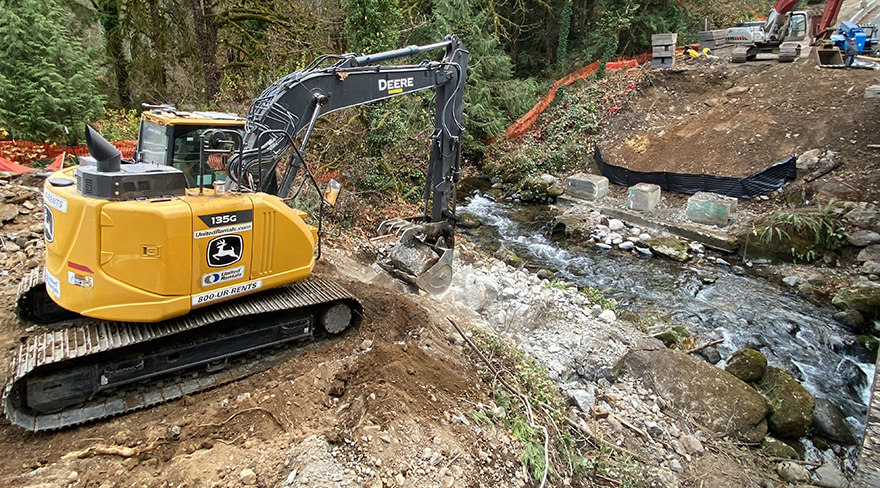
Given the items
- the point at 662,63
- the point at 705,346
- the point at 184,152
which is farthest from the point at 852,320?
the point at 662,63

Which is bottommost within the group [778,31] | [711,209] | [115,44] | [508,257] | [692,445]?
[692,445]

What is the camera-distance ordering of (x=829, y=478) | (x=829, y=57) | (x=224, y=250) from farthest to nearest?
(x=829, y=57) < (x=829, y=478) < (x=224, y=250)

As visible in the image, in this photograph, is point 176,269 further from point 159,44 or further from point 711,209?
point 159,44

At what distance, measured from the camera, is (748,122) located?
50.5ft

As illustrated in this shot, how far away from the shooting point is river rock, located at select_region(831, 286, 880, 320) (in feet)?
29.6

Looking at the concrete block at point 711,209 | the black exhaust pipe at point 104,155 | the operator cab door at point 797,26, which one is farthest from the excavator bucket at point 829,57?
the black exhaust pipe at point 104,155

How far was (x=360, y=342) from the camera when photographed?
559 cm

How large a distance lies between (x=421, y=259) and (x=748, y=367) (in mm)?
4460

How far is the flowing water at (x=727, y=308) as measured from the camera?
7660mm

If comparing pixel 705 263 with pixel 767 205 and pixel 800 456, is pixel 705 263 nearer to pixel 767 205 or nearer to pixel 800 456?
pixel 767 205

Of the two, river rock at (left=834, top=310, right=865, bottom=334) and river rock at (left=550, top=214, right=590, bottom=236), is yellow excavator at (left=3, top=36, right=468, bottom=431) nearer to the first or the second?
river rock at (left=550, top=214, right=590, bottom=236)

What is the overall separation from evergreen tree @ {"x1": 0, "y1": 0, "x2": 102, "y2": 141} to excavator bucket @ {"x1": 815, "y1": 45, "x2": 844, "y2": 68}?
20.6 metres

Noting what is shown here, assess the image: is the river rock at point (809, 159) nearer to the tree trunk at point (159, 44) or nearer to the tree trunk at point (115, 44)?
the tree trunk at point (159, 44)

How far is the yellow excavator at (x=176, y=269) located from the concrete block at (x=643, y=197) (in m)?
9.68
